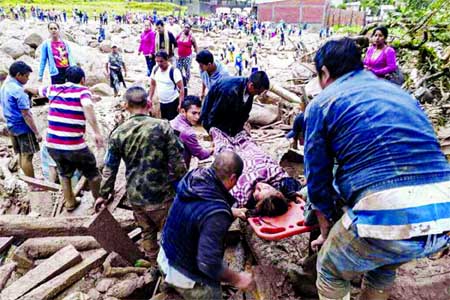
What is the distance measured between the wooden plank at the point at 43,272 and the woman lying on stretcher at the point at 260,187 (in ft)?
Answer: 5.81

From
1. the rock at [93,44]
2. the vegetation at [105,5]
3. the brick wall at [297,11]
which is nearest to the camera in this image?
the rock at [93,44]

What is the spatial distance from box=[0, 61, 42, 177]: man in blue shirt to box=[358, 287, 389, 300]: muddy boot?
488 cm

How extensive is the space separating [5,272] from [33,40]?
2005 centimetres

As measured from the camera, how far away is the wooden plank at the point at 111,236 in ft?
11.7

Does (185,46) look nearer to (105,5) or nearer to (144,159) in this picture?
(144,159)

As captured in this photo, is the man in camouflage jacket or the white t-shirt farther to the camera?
the white t-shirt

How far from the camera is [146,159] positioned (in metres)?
3.53

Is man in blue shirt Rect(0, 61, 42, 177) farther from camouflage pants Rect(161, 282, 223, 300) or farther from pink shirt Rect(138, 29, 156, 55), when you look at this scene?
pink shirt Rect(138, 29, 156, 55)

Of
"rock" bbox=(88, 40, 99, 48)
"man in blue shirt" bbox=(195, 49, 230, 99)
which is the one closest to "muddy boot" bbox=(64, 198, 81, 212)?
"man in blue shirt" bbox=(195, 49, 230, 99)

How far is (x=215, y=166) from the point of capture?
2.60 m

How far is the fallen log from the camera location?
12.5ft

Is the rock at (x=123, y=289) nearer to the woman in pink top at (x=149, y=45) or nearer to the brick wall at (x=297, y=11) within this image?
the woman in pink top at (x=149, y=45)

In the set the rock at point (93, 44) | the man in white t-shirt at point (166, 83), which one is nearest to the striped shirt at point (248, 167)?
the man in white t-shirt at point (166, 83)

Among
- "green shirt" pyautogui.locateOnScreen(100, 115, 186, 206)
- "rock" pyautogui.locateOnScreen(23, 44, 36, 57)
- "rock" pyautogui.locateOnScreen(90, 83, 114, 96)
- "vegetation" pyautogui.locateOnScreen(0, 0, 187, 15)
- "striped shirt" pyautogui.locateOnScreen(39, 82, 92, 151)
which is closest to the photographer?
"green shirt" pyautogui.locateOnScreen(100, 115, 186, 206)
